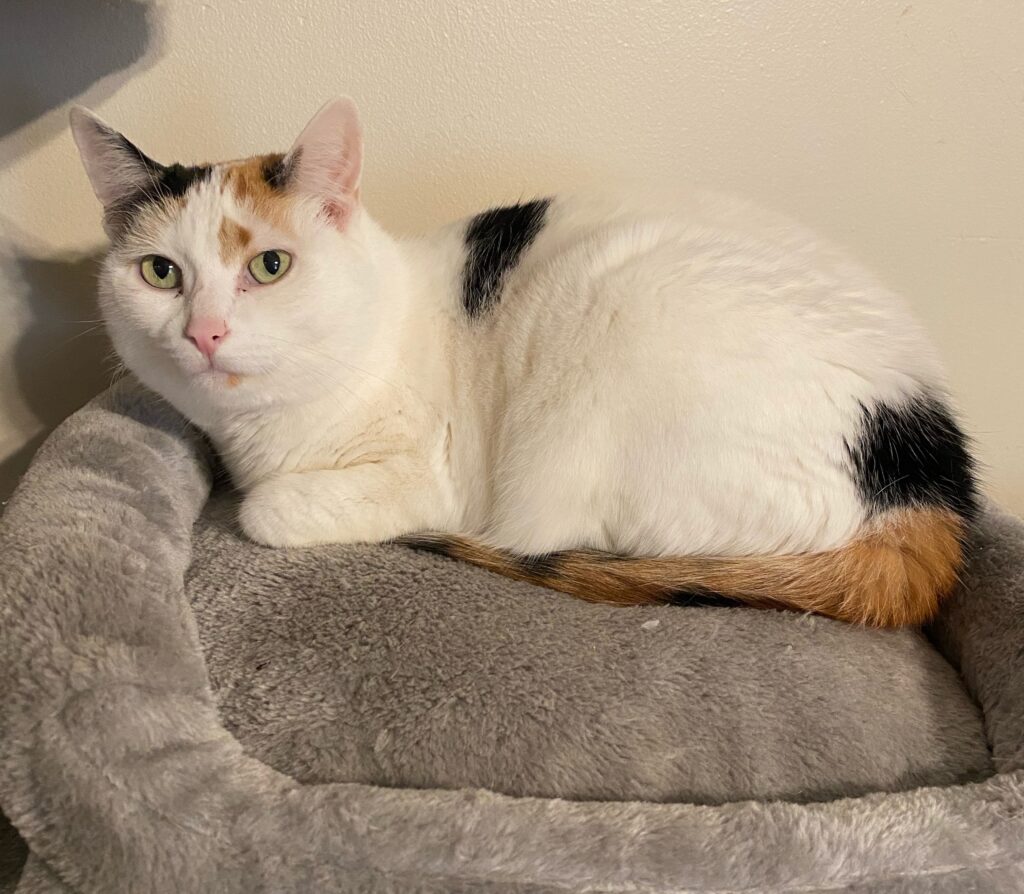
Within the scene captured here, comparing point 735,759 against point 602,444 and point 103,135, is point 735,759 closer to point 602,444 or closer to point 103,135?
point 602,444

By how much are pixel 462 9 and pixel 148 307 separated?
2.58 ft

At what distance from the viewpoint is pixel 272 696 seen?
0.79 m

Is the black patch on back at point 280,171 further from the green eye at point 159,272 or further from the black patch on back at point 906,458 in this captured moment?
the black patch on back at point 906,458

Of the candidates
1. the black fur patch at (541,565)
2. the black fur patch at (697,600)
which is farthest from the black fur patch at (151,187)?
the black fur patch at (697,600)

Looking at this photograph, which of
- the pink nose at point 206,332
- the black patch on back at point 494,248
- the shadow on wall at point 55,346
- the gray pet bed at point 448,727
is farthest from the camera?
the shadow on wall at point 55,346


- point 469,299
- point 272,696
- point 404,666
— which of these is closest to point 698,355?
point 469,299

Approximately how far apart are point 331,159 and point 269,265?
6.5 inches

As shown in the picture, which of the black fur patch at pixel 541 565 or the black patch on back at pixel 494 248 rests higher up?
the black patch on back at pixel 494 248

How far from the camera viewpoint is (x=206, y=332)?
860mm

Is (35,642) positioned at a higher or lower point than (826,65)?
lower

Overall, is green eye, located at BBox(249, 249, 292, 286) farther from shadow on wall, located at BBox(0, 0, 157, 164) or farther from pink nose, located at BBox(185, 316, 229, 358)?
shadow on wall, located at BBox(0, 0, 157, 164)

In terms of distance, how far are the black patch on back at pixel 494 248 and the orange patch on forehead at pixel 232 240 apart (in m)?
0.34

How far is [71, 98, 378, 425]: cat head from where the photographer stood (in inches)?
35.4

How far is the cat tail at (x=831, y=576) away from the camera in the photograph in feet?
2.92
